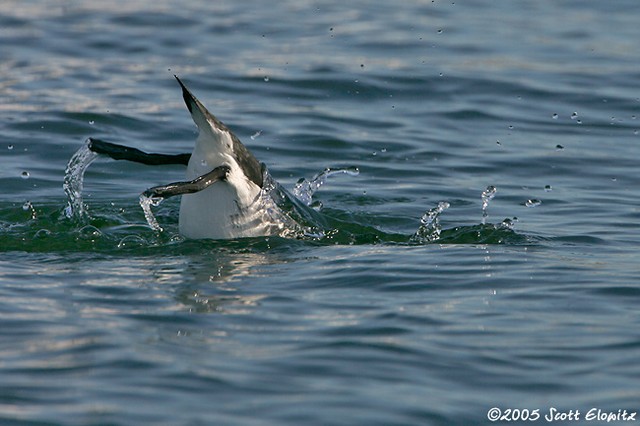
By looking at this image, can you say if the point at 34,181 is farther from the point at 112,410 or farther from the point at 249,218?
the point at 112,410

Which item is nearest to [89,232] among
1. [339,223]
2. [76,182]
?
[76,182]

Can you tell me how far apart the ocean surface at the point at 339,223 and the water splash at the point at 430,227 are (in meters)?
0.03

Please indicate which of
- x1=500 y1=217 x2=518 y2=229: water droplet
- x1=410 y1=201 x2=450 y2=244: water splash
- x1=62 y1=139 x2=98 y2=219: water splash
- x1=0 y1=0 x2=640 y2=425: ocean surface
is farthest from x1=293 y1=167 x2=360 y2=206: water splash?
x1=62 y1=139 x2=98 y2=219: water splash

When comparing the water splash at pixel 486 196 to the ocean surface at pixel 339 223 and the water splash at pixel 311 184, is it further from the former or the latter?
the water splash at pixel 311 184

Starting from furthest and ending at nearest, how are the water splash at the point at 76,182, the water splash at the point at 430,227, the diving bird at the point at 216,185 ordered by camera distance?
1. the water splash at the point at 430,227
2. the water splash at the point at 76,182
3. the diving bird at the point at 216,185

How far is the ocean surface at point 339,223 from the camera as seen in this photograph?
561 cm

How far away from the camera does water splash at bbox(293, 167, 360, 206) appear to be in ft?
32.6

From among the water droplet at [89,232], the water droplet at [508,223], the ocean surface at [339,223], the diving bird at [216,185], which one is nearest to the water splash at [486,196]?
the ocean surface at [339,223]

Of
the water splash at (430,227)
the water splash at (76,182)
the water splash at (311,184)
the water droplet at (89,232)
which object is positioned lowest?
the water splash at (430,227)

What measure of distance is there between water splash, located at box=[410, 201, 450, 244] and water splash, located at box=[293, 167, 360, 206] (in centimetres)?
97

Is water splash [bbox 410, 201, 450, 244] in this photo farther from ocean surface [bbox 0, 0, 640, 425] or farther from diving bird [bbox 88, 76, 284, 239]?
diving bird [bbox 88, 76, 284, 239]

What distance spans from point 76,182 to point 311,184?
7.09 ft

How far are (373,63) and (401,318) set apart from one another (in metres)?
8.87

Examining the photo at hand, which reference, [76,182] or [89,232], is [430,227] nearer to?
[89,232]
